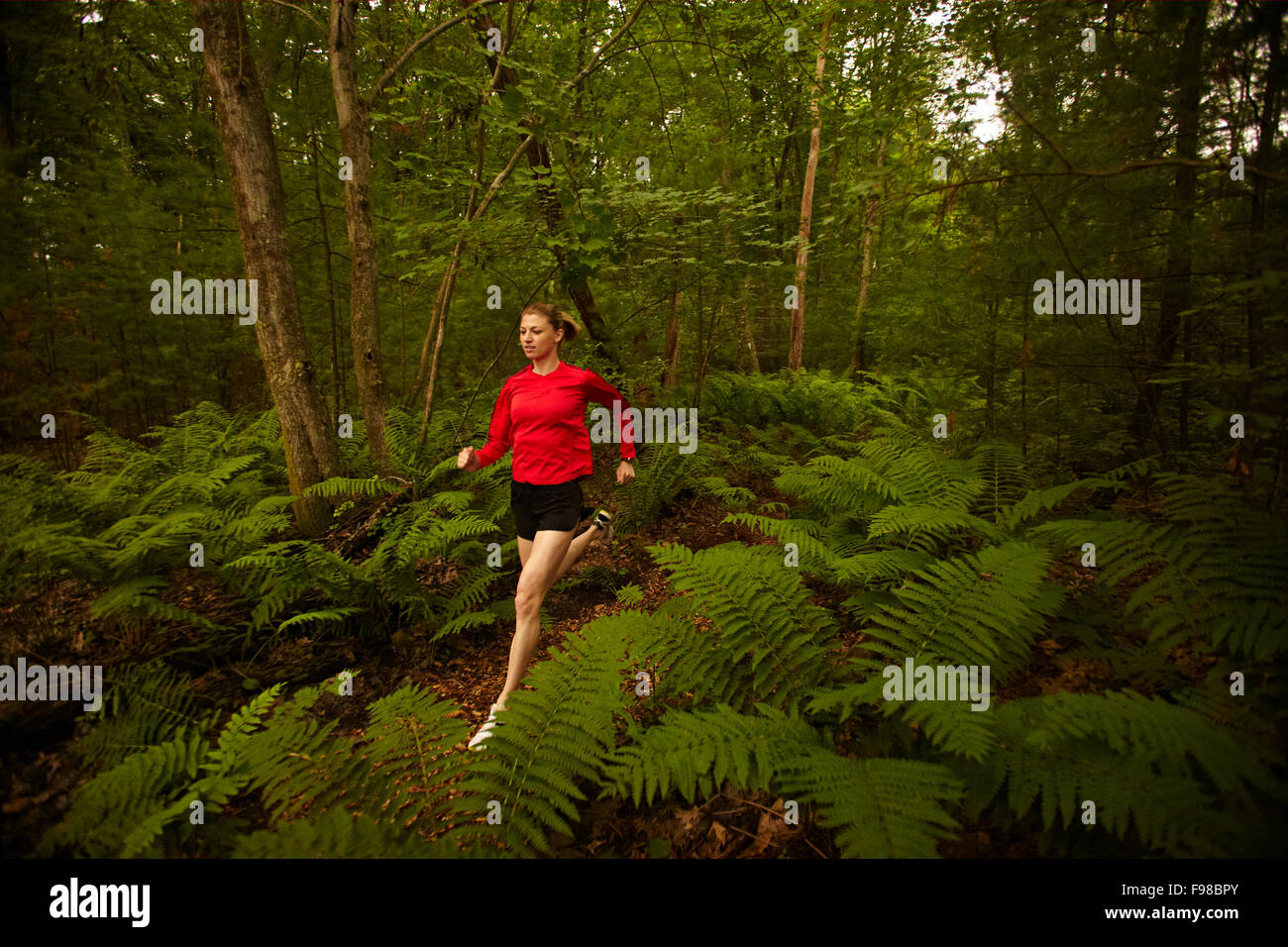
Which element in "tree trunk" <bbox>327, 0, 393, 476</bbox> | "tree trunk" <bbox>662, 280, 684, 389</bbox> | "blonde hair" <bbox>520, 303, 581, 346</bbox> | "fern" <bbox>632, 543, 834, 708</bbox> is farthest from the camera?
"tree trunk" <bbox>662, 280, 684, 389</bbox>

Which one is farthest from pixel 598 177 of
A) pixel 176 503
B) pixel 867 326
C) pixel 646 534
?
pixel 867 326

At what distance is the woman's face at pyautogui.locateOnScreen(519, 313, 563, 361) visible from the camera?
3.36 m

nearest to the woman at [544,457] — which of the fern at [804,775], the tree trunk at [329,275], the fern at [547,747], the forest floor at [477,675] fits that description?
the forest floor at [477,675]

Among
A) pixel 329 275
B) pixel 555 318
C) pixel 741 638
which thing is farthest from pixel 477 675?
pixel 329 275

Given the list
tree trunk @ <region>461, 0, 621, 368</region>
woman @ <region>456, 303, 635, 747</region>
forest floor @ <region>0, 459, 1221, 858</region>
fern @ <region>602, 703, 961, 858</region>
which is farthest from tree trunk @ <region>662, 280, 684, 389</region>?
fern @ <region>602, 703, 961, 858</region>

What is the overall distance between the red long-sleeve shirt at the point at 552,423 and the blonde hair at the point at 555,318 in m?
0.24

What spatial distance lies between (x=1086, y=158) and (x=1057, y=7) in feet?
3.18

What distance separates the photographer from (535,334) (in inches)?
132

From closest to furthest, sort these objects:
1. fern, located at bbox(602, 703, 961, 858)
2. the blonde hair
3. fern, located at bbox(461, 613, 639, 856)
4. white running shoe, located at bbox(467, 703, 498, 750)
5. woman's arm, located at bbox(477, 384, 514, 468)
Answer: fern, located at bbox(602, 703, 961, 858)
fern, located at bbox(461, 613, 639, 856)
white running shoe, located at bbox(467, 703, 498, 750)
the blonde hair
woman's arm, located at bbox(477, 384, 514, 468)

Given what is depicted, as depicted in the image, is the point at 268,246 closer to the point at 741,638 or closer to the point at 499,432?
the point at 499,432

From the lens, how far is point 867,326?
1387 centimetres

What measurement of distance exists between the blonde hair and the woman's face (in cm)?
3

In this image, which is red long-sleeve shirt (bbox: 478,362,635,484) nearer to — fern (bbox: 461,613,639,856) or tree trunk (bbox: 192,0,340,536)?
fern (bbox: 461,613,639,856)
